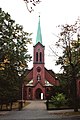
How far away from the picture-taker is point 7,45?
31.3 meters

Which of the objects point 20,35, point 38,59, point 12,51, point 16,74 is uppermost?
point 38,59

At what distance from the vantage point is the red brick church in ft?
312

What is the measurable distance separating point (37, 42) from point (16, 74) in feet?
219

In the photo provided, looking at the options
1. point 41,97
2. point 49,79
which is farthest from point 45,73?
point 41,97

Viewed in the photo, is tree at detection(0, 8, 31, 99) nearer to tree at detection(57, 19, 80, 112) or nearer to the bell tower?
tree at detection(57, 19, 80, 112)

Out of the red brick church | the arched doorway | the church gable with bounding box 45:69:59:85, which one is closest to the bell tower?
the red brick church

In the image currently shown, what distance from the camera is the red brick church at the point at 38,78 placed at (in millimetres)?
95188

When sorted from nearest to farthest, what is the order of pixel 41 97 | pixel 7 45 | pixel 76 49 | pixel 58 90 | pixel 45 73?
pixel 7 45 → pixel 76 49 → pixel 58 90 → pixel 41 97 → pixel 45 73

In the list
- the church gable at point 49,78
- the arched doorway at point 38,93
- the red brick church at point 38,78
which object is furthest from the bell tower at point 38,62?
the arched doorway at point 38,93

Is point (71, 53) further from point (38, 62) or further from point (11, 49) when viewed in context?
point (38, 62)

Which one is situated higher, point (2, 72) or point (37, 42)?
point (37, 42)

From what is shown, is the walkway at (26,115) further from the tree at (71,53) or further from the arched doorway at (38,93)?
the arched doorway at (38,93)

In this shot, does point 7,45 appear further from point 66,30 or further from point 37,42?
point 37,42

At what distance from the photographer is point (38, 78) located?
9881 cm
